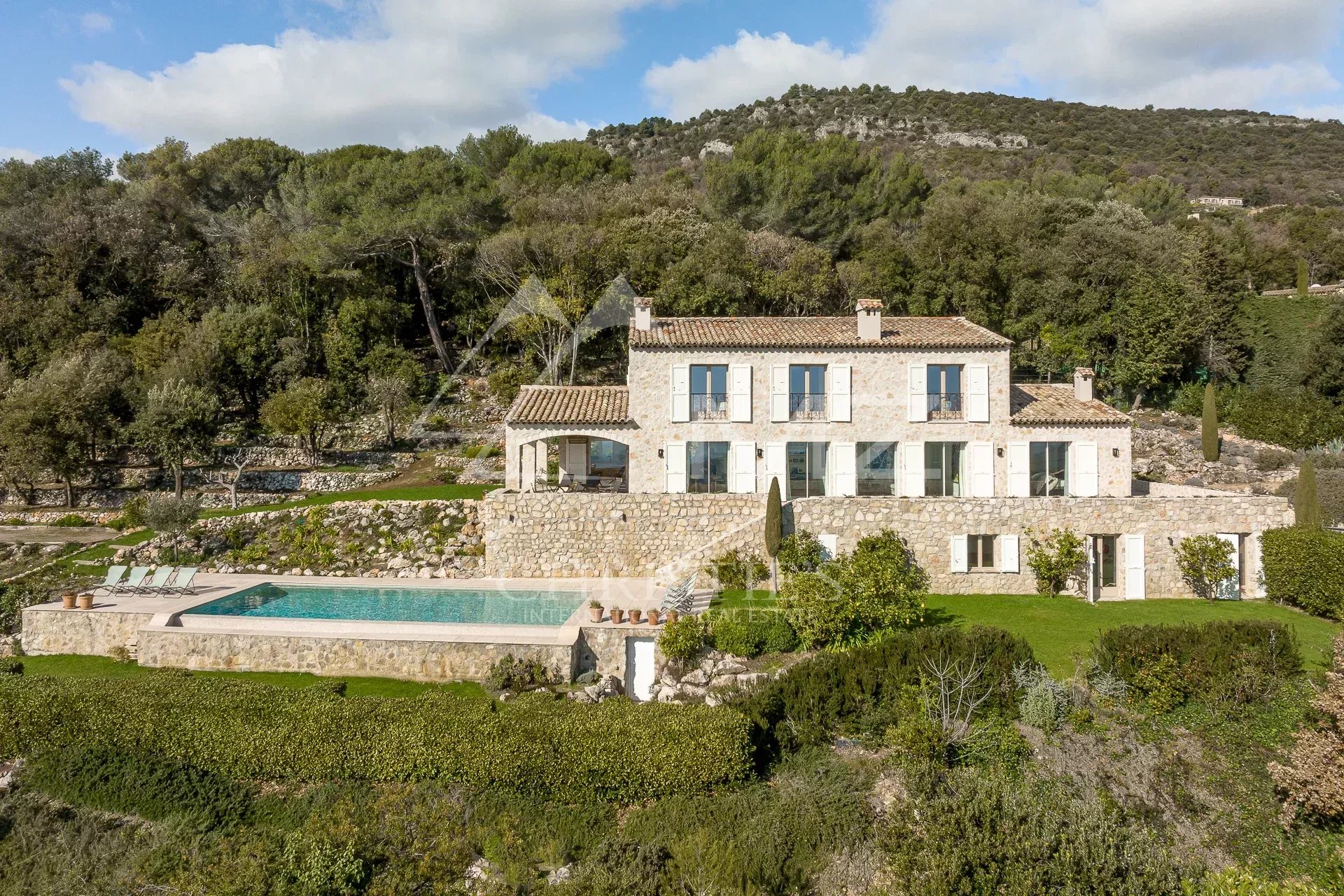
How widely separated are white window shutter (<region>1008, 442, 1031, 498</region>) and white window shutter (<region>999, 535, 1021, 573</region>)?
3.02 metres

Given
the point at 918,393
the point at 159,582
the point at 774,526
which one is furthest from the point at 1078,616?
the point at 159,582

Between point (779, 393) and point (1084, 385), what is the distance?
382 inches

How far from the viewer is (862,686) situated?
12445 millimetres

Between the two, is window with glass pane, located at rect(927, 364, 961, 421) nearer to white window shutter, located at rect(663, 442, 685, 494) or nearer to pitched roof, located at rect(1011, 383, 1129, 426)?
pitched roof, located at rect(1011, 383, 1129, 426)

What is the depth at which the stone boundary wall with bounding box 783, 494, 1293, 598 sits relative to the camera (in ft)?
59.4

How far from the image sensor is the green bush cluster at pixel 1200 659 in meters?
12.0

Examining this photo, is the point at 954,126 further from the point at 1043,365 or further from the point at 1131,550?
the point at 1131,550

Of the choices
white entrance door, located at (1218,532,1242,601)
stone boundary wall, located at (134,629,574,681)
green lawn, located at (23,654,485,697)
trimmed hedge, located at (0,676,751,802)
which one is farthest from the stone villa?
trimmed hedge, located at (0,676,751,802)

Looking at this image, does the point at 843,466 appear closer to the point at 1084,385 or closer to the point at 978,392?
the point at 978,392

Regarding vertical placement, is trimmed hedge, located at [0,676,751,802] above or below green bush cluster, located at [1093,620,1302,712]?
below

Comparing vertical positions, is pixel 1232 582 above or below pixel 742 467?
below

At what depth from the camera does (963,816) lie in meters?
8.38

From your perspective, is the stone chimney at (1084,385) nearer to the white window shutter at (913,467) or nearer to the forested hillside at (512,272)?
the white window shutter at (913,467)

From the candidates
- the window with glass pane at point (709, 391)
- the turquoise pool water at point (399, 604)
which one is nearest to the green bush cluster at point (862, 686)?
the turquoise pool water at point (399, 604)
